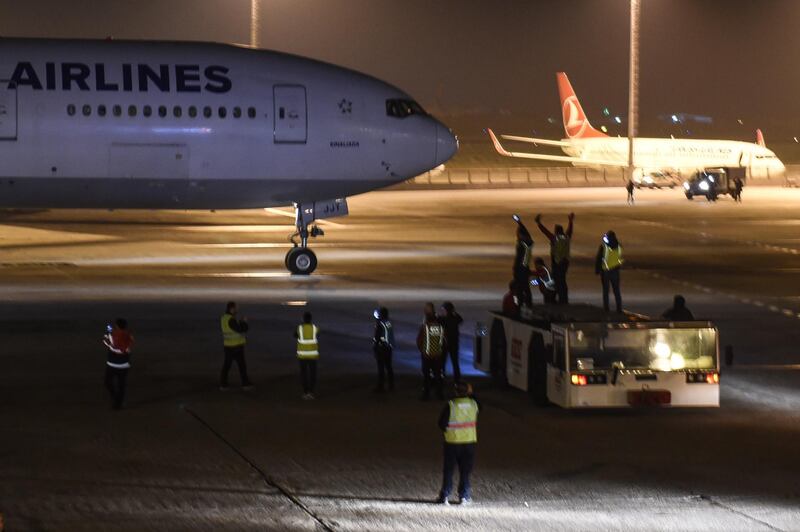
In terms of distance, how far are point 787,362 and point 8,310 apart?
1564 cm

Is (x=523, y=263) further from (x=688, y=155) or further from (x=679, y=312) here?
(x=688, y=155)

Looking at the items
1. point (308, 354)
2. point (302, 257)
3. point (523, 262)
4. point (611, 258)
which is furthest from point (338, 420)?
point (302, 257)

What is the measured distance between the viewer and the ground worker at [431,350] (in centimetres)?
1847

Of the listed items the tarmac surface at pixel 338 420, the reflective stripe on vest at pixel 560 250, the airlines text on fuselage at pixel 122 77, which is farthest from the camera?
the airlines text on fuselage at pixel 122 77

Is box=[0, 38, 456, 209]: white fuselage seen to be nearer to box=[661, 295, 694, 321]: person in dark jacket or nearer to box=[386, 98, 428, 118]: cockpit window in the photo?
box=[386, 98, 428, 118]: cockpit window

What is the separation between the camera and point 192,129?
103 feet

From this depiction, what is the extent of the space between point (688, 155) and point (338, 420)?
78.7 m

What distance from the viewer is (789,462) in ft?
49.3

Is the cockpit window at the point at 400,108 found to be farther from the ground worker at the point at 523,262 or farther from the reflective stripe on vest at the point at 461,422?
the reflective stripe on vest at the point at 461,422

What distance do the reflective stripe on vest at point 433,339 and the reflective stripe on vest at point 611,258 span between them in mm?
9434

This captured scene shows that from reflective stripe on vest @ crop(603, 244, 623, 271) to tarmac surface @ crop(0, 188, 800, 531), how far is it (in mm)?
1682

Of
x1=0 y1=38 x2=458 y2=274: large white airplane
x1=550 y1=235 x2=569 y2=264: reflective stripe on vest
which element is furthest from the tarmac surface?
x1=0 y1=38 x2=458 y2=274: large white airplane

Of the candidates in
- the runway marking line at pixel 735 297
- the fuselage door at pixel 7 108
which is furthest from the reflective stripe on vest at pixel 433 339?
the fuselage door at pixel 7 108

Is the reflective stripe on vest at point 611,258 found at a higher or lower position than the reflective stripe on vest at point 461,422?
higher
